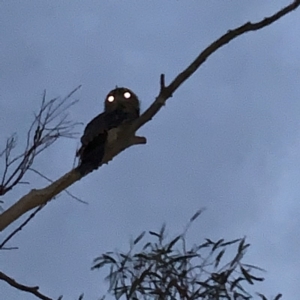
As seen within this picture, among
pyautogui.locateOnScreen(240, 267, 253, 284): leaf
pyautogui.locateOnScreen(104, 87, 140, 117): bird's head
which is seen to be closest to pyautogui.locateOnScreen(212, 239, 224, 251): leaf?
pyautogui.locateOnScreen(240, 267, 253, 284): leaf

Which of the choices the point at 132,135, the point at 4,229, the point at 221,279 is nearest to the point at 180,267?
the point at 221,279

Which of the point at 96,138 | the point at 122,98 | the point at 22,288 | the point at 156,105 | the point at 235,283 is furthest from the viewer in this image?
the point at 122,98

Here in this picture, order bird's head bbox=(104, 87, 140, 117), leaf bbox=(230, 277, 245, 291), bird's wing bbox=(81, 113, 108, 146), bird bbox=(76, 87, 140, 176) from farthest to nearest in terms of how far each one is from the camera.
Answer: bird's head bbox=(104, 87, 140, 117), bird's wing bbox=(81, 113, 108, 146), bird bbox=(76, 87, 140, 176), leaf bbox=(230, 277, 245, 291)

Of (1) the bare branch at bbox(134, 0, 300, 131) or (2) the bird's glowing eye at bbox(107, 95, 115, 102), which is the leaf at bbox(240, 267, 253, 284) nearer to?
(1) the bare branch at bbox(134, 0, 300, 131)

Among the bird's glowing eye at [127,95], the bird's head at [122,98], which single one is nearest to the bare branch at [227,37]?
the bird's head at [122,98]

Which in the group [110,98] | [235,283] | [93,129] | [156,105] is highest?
[110,98]

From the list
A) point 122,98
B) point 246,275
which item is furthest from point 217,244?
point 122,98

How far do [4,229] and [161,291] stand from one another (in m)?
0.60

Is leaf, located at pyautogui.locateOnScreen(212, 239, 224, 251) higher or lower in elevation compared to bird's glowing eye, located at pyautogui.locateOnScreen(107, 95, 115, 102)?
lower

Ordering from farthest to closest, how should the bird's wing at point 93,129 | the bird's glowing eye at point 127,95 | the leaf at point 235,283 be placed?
the bird's glowing eye at point 127,95 < the bird's wing at point 93,129 < the leaf at point 235,283

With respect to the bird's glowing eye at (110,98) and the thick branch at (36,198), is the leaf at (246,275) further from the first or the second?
the bird's glowing eye at (110,98)

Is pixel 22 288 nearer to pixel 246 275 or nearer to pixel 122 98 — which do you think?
pixel 246 275

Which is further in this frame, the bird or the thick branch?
the bird

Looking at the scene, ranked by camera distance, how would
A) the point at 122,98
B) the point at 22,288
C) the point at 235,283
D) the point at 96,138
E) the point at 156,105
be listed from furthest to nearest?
the point at 122,98 < the point at 96,138 < the point at 235,283 < the point at 156,105 < the point at 22,288
